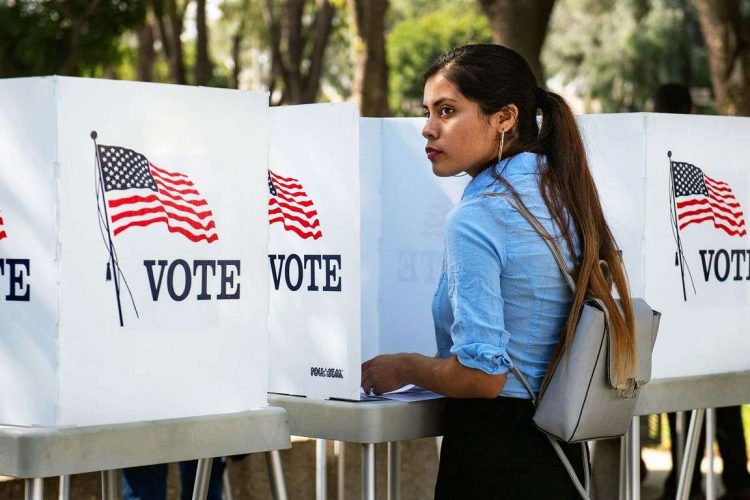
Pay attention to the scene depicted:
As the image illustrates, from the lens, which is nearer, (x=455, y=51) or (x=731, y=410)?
(x=455, y=51)

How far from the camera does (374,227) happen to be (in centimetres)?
379

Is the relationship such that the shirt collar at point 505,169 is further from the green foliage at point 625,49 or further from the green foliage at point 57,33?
the green foliage at point 625,49

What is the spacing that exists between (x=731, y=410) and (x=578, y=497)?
3409mm

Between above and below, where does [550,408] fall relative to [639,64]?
below

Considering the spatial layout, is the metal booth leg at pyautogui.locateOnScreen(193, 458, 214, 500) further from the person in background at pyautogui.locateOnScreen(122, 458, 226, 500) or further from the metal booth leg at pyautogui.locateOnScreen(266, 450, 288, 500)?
the person in background at pyautogui.locateOnScreen(122, 458, 226, 500)

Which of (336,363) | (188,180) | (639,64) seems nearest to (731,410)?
(336,363)

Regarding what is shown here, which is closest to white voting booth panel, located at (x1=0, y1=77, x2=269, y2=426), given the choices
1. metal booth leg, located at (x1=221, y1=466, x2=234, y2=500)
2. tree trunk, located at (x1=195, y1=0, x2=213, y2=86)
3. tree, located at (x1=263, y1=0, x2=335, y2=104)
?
metal booth leg, located at (x1=221, y1=466, x2=234, y2=500)

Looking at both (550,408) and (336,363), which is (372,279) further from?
(550,408)

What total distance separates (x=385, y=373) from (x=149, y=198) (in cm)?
71

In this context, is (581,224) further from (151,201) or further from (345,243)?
(151,201)

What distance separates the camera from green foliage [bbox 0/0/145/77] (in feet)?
24.2

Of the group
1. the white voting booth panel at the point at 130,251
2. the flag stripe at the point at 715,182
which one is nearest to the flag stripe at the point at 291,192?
the white voting booth panel at the point at 130,251

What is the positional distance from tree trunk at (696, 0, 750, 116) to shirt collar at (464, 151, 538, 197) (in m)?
5.19

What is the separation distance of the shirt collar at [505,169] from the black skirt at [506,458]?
44 centimetres
